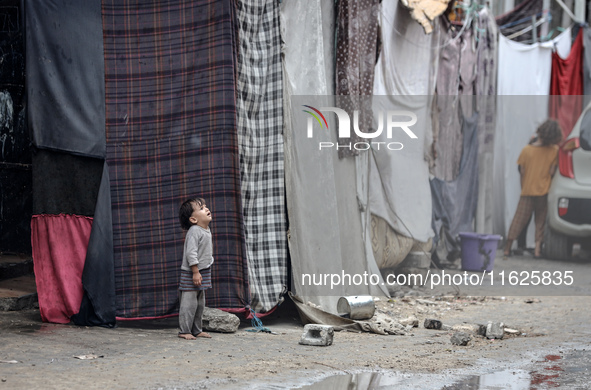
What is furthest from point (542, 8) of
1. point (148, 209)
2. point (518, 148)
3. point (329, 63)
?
point (148, 209)

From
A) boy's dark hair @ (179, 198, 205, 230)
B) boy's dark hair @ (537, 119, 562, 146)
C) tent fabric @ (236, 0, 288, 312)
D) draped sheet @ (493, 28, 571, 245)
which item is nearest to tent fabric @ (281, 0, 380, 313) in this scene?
tent fabric @ (236, 0, 288, 312)

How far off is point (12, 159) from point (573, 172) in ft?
26.6

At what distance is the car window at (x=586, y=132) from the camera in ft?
35.4

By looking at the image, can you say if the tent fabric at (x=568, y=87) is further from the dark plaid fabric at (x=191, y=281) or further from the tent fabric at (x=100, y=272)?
the tent fabric at (x=100, y=272)

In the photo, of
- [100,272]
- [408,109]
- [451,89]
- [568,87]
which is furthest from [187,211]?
[568,87]

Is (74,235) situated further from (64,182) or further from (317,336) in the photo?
(317,336)

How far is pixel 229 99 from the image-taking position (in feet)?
17.4

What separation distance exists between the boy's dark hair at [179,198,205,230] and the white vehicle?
7199 mm

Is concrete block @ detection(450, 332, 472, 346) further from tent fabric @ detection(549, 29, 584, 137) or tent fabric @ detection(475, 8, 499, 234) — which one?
tent fabric @ detection(549, 29, 584, 137)

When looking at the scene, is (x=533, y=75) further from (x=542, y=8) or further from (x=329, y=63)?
(x=329, y=63)

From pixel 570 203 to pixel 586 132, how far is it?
4.44 feet

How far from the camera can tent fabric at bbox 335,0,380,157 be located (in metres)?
6.42

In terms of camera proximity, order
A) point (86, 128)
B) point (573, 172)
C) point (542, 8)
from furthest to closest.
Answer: point (542, 8), point (573, 172), point (86, 128)

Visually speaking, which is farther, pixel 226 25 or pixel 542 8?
pixel 542 8
